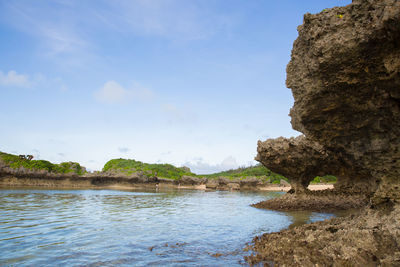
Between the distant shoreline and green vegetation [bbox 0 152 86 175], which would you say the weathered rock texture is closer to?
the distant shoreline

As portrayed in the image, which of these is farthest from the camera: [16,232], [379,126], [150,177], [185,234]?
[150,177]

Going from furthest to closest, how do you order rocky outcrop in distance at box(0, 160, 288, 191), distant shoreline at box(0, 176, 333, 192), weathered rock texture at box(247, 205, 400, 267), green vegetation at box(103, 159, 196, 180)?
green vegetation at box(103, 159, 196, 180)
distant shoreline at box(0, 176, 333, 192)
rocky outcrop in distance at box(0, 160, 288, 191)
weathered rock texture at box(247, 205, 400, 267)

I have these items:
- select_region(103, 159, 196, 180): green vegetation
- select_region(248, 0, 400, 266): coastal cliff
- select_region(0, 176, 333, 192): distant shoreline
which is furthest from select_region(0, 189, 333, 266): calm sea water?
select_region(103, 159, 196, 180): green vegetation

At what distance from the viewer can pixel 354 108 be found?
670 cm

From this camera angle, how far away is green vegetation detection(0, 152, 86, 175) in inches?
1722

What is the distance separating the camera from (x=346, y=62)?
18.4ft

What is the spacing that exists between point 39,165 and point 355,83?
5494 cm

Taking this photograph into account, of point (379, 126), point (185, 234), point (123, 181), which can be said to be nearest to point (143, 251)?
point (185, 234)

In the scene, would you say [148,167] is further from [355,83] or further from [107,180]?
[355,83]

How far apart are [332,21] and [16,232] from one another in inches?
576

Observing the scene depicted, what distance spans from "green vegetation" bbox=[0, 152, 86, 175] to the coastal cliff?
49.1 m

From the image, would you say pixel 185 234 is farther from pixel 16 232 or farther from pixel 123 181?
pixel 123 181

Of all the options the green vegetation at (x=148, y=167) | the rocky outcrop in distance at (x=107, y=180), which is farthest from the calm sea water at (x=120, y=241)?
the green vegetation at (x=148, y=167)

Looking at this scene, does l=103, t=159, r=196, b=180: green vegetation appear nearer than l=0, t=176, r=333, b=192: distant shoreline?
No
